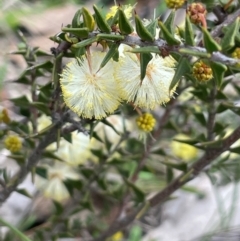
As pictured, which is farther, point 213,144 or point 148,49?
point 213,144

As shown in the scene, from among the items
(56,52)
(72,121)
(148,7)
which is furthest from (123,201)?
(148,7)

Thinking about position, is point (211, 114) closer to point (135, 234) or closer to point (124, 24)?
point (124, 24)

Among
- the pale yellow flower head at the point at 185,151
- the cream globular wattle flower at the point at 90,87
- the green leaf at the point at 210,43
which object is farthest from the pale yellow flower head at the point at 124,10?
the pale yellow flower head at the point at 185,151

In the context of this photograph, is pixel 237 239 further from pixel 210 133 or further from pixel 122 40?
pixel 122 40

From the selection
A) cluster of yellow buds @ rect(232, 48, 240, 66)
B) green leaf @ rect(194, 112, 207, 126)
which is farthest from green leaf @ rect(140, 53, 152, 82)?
green leaf @ rect(194, 112, 207, 126)

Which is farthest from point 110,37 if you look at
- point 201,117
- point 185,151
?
point 185,151

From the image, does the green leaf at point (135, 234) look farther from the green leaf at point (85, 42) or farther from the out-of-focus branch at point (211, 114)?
the green leaf at point (85, 42)
